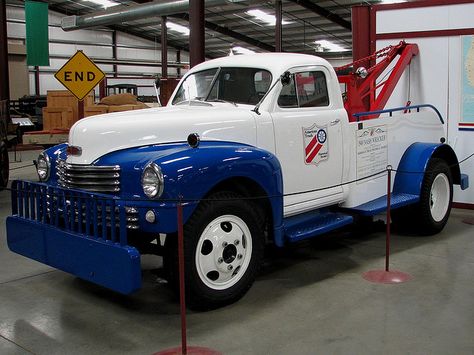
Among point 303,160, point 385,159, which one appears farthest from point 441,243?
point 303,160

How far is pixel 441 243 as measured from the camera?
6.39 meters

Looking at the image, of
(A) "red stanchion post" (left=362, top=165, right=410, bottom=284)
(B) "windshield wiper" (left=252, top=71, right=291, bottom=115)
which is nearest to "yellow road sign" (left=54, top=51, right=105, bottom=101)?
(B) "windshield wiper" (left=252, top=71, right=291, bottom=115)

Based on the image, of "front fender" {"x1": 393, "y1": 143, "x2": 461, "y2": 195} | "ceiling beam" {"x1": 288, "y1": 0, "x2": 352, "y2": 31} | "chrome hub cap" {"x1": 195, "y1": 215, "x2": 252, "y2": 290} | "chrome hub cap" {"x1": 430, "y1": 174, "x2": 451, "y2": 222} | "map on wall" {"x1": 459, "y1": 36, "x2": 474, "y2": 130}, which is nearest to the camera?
"chrome hub cap" {"x1": 195, "y1": 215, "x2": 252, "y2": 290}

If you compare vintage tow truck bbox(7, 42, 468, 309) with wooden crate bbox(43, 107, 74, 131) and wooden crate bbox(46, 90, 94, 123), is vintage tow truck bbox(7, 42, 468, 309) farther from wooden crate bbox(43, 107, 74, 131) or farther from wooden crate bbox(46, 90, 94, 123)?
wooden crate bbox(46, 90, 94, 123)

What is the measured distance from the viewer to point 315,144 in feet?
17.5

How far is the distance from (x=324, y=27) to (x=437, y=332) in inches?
925

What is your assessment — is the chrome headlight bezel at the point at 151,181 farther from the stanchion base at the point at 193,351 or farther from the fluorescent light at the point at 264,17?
the fluorescent light at the point at 264,17

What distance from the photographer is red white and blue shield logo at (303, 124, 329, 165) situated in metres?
5.26

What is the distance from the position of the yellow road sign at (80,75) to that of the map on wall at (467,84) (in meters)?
5.45

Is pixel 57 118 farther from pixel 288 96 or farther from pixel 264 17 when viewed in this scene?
pixel 264 17

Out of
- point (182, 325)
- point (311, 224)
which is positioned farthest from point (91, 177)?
point (311, 224)

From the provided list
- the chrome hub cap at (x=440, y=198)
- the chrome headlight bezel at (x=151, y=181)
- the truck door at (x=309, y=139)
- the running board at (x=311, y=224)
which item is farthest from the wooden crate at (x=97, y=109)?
the chrome headlight bezel at (x=151, y=181)

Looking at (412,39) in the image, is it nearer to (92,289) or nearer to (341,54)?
(92,289)

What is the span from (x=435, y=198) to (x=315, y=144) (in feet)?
7.51
